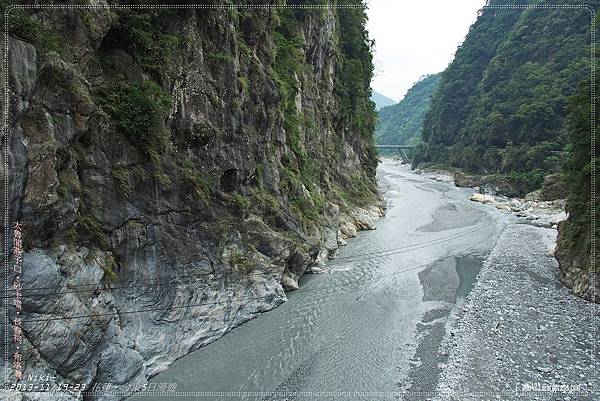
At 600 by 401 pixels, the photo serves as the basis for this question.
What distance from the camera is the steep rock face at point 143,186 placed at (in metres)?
7.72

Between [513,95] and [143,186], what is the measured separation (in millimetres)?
55034

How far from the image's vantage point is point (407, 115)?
140 m

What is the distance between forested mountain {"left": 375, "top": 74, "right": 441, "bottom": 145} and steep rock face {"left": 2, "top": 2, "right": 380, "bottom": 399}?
4336 inches

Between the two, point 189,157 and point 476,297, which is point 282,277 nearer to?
point 189,157

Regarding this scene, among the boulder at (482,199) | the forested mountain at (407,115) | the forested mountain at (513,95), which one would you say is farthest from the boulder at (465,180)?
the forested mountain at (407,115)

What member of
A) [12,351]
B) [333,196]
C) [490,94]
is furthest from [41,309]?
[490,94]

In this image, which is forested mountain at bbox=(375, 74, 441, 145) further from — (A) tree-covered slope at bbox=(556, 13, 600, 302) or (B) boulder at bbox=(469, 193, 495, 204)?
(A) tree-covered slope at bbox=(556, 13, 600, 302)

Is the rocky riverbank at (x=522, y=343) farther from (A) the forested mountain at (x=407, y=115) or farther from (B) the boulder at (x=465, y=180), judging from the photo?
(A) the forested mountain at (x=407, y=115)

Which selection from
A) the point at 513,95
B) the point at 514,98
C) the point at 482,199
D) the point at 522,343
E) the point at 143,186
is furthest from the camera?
the point at 513,95

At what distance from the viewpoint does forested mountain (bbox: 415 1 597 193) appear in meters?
44.0

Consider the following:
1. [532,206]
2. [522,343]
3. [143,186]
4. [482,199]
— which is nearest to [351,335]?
[522,343]

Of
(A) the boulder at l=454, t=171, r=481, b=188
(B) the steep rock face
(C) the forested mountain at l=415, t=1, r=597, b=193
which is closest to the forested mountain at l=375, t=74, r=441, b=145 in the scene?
(C) the forested mountain at l=415, t=1, r=597, b=193

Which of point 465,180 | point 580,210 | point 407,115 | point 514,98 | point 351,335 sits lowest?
point 351,335

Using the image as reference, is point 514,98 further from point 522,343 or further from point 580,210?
point 522,343
